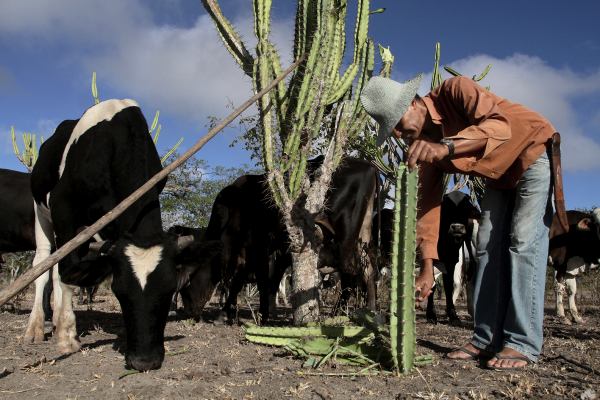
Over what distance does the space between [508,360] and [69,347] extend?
3286 mm

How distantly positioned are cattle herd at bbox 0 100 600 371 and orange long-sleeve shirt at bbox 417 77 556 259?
5.57 feet

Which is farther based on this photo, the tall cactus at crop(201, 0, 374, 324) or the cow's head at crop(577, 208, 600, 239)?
the cow's head at crop(577, 208, 600, 239)

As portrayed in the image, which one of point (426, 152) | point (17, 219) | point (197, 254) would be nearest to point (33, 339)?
point (197, 254)

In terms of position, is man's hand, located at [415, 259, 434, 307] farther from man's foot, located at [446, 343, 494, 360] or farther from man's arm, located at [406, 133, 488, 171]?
man's arm, located at [406, 133, 488, 171]

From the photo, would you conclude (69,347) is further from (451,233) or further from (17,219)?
(451,233)

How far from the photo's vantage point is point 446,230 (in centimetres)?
604

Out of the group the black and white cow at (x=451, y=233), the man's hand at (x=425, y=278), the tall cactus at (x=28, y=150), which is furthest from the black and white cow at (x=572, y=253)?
the tall cactus at (x=28, y=150)

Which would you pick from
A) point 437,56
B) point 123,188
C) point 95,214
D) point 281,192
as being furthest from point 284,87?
point 437,56

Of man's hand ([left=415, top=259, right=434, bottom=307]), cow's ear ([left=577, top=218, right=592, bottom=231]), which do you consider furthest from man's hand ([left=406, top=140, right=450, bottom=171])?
cow's ear ([left=577, top=218, right=592, bottom=231])

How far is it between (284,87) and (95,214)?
7.21ft

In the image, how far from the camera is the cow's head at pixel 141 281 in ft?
9.50

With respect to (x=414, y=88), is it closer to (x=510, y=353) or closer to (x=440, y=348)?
(x=510, y=353)

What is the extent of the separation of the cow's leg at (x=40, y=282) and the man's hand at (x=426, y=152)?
12.3 ft

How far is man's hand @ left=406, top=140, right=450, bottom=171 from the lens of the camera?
2242 millimetres
